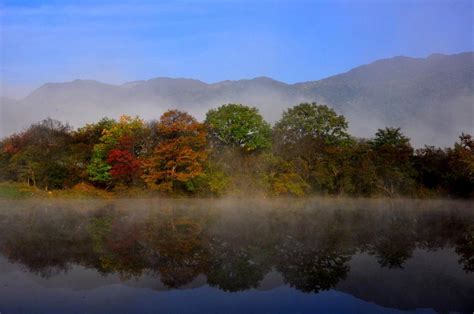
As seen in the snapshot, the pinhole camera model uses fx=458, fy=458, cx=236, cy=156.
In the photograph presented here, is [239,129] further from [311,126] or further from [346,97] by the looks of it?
[346,97]

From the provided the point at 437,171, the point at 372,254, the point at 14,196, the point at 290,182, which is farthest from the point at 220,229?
the point at 437,171

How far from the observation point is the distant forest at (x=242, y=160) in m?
33.8

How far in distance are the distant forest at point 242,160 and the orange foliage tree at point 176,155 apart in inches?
3.0

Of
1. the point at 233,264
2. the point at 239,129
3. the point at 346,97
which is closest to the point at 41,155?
the point at 239,129

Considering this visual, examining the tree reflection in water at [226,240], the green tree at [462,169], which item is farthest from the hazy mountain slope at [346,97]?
the tree reflection in water at [226,240]

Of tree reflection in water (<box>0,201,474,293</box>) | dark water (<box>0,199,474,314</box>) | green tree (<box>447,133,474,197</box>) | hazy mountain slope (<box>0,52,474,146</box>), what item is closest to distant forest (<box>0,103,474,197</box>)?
green tree (<box>447,133,474,197</box>)

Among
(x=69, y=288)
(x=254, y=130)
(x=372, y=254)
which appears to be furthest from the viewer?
(x=254, y=130)

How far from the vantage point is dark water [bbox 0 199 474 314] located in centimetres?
934

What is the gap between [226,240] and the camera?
16062 millimetres

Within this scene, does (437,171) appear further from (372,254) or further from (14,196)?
(14,196)

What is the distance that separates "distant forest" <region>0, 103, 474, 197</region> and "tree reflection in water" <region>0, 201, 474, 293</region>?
7.30m

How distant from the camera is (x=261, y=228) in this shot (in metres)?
19.1

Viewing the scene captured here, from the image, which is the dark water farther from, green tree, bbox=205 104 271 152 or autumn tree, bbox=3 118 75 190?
green tree, bbox=205 104 271 152

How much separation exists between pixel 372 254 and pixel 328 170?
21.7 metres
